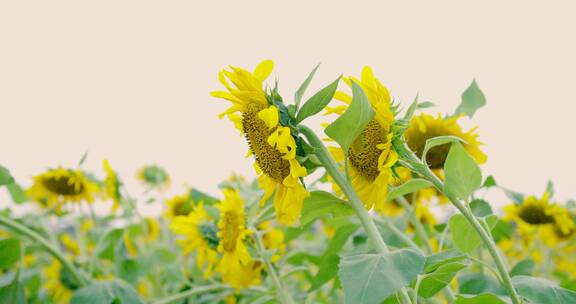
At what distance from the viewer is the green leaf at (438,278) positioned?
0.66 m

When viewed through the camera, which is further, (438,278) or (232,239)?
(232,239)

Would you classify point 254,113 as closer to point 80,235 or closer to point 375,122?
point 375,122

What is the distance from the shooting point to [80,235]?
214 cm

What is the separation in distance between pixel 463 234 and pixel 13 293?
3.26 ft

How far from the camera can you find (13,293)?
4.08 feet

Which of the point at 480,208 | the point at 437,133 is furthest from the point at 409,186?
the point at 437,133

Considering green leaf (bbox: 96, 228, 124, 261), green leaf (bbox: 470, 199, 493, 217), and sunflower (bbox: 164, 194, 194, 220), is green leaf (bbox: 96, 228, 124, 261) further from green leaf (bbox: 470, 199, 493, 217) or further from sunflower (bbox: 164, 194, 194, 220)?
green leaf (bbox: 470, 199, 493, 217)

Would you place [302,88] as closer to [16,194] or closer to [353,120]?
[353,120]

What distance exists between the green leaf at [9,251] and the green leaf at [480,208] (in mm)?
968

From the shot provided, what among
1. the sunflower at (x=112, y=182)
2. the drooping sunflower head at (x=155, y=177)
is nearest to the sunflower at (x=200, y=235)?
the sunflower at (x=112, y=182)

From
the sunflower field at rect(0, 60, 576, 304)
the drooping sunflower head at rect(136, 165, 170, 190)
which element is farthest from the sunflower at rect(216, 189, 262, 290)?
the drooping sunflower head at rect(136, 165, 170, 190)

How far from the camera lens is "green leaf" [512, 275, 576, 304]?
0.70 meters

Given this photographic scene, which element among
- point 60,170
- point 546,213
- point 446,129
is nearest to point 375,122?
point 446,129

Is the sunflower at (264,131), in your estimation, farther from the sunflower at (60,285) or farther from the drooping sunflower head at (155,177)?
the drooping sunflower head at (155,177)
